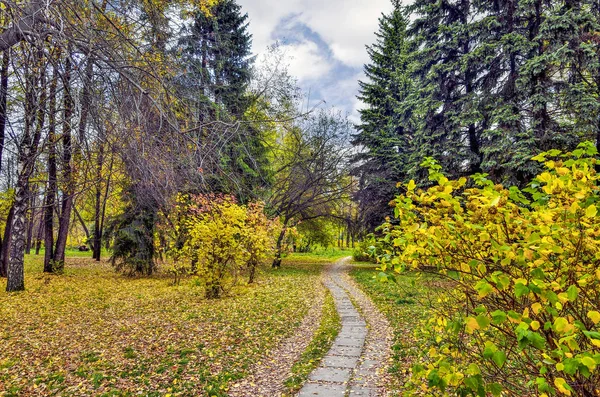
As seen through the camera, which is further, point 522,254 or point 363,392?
point 363,392

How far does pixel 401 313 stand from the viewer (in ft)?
25.2

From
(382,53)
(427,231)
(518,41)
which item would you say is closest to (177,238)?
(427,231)

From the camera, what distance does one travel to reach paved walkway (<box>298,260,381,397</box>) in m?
3.80

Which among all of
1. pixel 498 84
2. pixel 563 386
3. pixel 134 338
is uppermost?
pixel 498 84

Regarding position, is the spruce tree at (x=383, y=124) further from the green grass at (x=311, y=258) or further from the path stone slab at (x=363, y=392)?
the path stone slab at (x=363, y=392)

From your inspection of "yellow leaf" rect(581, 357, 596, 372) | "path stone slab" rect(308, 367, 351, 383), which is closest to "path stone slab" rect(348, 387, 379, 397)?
"path stone slab" rect(308, 367, 351, 383)

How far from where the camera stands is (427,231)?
1.75m

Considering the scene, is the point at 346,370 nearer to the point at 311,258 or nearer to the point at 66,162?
the point at 66,162

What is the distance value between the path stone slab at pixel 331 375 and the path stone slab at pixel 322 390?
149 mm

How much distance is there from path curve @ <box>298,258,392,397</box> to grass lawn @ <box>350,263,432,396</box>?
17 cm

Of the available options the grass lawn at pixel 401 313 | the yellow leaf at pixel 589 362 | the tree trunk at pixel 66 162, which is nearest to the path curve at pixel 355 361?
the grass lawn at pixel 401 313

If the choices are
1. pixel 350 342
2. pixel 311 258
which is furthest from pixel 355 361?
pixel 311 258

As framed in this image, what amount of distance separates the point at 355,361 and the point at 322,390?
107 cm

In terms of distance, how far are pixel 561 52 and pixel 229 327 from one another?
430 inches
